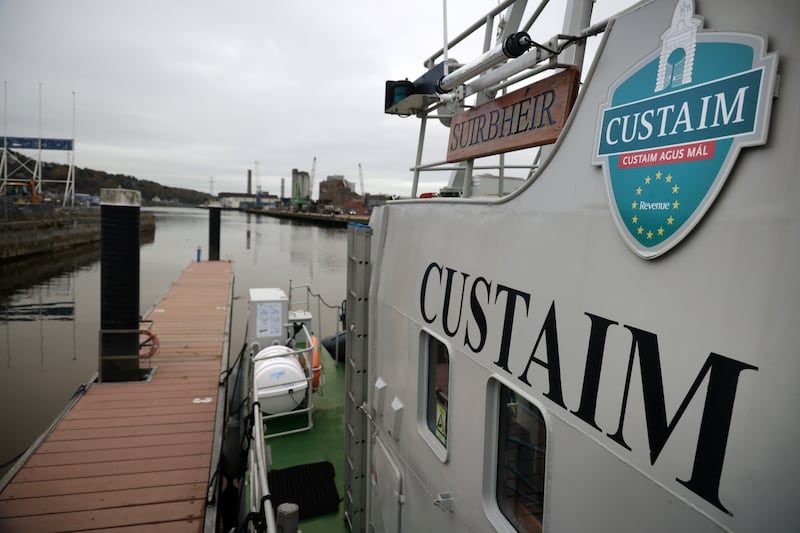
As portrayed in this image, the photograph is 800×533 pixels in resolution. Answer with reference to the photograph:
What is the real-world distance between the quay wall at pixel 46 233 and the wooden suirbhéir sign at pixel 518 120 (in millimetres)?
36534

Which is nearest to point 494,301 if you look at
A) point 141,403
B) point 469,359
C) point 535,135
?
point 469,359

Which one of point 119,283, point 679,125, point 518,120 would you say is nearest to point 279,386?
point 119,283

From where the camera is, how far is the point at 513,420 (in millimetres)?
2553

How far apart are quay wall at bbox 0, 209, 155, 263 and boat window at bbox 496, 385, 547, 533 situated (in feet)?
122

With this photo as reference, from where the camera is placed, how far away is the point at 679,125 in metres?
1.44

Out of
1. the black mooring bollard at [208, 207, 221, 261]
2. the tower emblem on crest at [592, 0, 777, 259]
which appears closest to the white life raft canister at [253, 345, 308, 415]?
the tower emblem on crest at [592, 0, 777, 259]

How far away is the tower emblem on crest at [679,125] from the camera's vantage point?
1255 millimetres

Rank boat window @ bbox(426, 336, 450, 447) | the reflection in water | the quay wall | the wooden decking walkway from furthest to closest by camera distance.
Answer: the quay wall → the reflection in water → the wooden decking walkway → boat window @ bbox(426, 336, 450, 447)

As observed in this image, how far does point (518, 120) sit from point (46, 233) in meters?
43.9

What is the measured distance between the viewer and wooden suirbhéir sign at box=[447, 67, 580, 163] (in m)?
2.35

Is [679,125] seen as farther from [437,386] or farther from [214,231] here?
[214,231]

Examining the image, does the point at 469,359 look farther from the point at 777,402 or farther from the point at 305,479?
the point at 305,479

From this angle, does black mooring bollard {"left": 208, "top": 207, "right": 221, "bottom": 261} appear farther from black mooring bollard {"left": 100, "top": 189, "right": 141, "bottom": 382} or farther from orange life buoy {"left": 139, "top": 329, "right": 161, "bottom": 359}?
black mooring bollard {"left": 100, "top": 189, "right": 141, "bottom": 382}

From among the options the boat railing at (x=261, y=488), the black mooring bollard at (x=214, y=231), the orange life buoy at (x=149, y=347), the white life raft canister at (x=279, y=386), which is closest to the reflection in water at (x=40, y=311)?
the black mooring bollard at (x=214, y=231)
